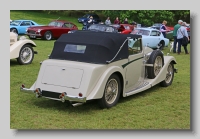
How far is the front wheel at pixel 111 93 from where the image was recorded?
6949mm

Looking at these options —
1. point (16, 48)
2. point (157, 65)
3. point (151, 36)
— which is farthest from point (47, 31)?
point (157, 65)

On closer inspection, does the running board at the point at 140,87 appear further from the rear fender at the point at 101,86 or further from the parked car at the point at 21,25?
the parked car at the point at 21,25

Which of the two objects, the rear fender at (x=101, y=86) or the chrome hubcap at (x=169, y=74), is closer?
the rear fender at (x=101, y=86)

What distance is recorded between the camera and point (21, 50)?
39.6 feet

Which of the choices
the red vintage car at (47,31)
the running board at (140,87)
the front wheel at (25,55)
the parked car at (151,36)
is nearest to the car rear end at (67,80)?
the running board at (140,87)

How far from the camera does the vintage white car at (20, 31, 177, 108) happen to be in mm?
6629

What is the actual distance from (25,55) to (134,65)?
18.2 feet

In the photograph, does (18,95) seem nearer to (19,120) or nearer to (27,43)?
(19,120)

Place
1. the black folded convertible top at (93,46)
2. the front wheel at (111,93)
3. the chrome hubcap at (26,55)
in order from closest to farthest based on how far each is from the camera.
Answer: the front wheel at (111,93) → the black folded convertible top at (93,46) → the chrome hubcap at (26,55)

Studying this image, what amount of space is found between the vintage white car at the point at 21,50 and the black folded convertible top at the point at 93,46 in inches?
180

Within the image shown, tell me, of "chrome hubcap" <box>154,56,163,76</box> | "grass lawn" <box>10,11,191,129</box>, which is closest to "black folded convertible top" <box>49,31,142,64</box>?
"grass lawn" <box>10,11,191,129</box>

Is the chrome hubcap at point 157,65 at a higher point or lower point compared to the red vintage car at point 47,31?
lower

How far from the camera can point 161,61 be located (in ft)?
29.5

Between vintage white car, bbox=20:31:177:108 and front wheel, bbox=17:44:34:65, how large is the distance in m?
4.80
